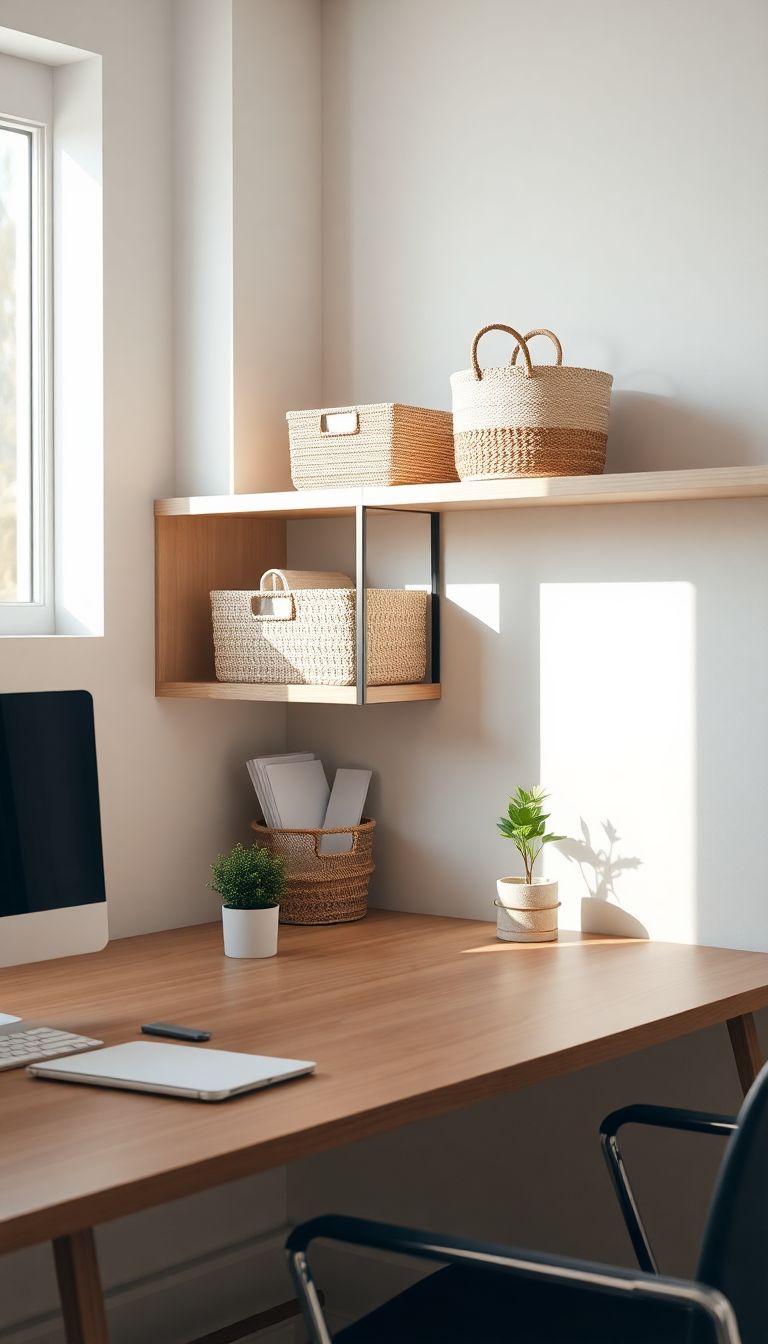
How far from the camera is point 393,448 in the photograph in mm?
2453

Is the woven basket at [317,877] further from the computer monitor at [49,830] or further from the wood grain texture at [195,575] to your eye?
the computer monitor at [49,830]

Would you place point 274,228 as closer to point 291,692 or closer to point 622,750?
point 291,692

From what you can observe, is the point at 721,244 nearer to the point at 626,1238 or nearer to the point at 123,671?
the point at 123,671

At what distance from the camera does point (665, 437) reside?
2379mm

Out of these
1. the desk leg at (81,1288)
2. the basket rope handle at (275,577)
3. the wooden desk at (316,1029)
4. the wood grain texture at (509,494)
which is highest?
the wood grain texture at (509,494)

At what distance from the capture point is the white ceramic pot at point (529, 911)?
7.96ft

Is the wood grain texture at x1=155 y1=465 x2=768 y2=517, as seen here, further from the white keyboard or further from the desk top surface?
the white keyboard

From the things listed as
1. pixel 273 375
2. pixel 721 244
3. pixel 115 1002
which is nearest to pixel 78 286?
pixel 273 375

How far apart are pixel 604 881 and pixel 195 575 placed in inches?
35.3

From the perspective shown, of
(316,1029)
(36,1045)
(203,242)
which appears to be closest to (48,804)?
(36,1045)

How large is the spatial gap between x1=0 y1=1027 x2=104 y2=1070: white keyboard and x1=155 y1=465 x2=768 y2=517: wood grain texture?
39.3 inches

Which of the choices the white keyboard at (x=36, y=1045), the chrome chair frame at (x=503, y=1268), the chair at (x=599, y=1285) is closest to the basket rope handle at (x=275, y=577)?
the white keyboard at (x=36, y=1045)

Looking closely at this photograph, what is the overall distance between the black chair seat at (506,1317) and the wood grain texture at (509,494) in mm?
1069

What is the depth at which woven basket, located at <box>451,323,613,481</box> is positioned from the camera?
7.52ft
